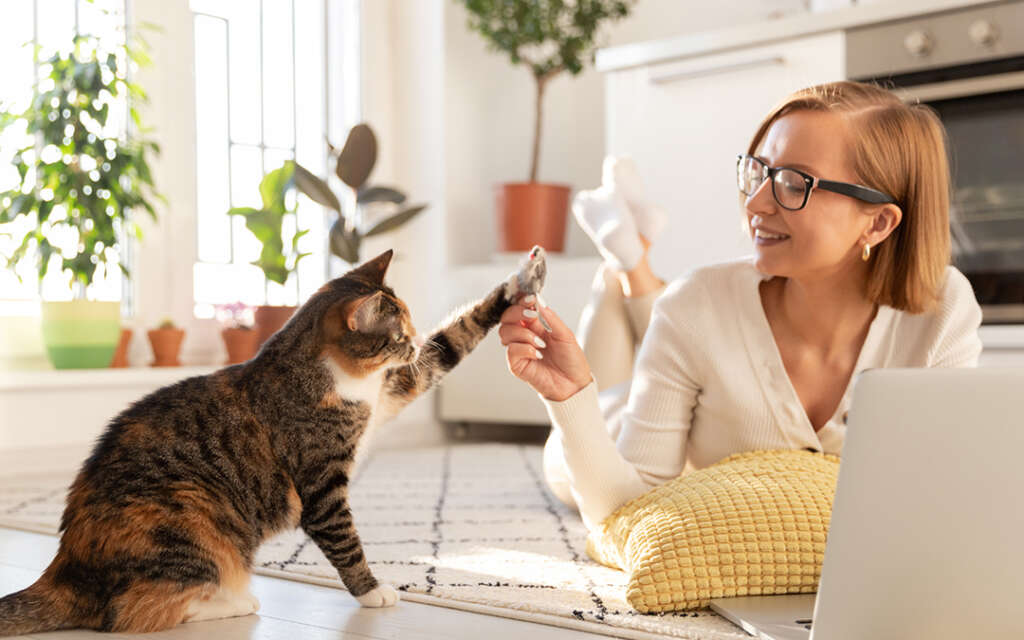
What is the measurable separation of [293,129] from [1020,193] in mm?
2676

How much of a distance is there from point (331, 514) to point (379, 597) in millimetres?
161

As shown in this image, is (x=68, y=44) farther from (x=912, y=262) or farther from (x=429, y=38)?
(x=912, y=262)

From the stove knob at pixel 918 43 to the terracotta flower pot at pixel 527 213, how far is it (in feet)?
5.17

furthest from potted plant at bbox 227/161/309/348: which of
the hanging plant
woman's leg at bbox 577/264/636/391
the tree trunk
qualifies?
woman's leg at bbox 577/264/636/391

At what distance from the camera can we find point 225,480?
140cm

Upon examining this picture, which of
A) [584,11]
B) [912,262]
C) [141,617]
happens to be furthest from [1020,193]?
[141,617]

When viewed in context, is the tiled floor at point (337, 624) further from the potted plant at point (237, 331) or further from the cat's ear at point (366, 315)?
the potted plant at point (237, 331)

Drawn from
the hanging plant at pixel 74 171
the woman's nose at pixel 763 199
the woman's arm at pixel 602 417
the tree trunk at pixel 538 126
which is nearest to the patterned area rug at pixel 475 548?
the woman's arm at pixel 602 417

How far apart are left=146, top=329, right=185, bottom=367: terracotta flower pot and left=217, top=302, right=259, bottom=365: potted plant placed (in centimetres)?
16

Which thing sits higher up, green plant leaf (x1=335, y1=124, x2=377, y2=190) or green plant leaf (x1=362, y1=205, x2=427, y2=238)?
green plant leaf (x1=335, y1=124, x2=377, y2=190)

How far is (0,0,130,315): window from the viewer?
11.0 ft

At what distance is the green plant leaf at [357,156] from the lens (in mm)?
3623

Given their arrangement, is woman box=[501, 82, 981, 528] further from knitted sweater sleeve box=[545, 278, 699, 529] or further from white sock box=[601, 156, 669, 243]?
white sock box=[601, 156, 669, 243]

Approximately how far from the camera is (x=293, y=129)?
4234 mm
